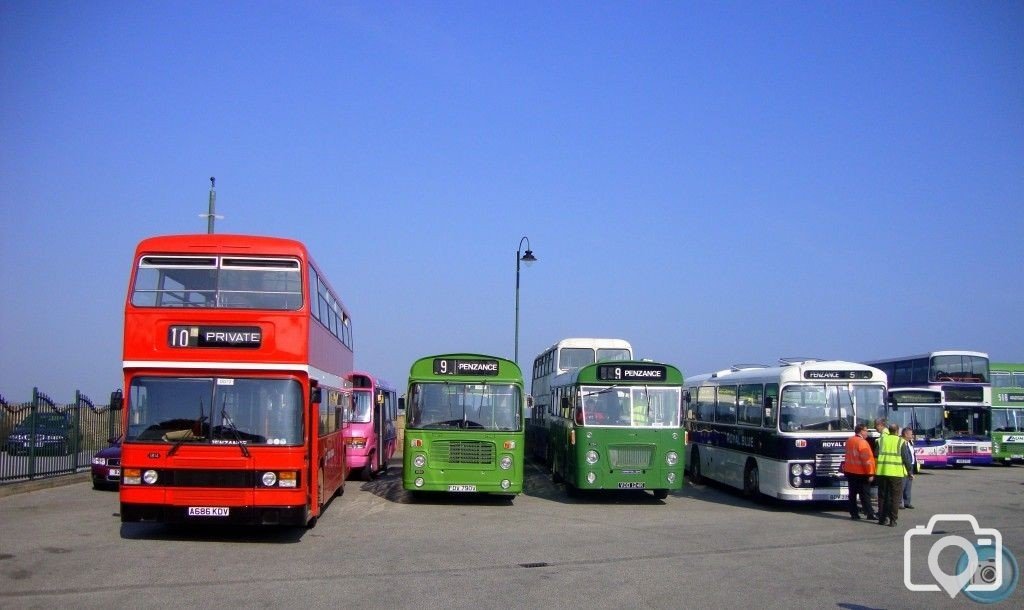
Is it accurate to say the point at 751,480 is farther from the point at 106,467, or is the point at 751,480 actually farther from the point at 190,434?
the point at 106,467

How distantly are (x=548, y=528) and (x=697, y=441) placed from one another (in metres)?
9.90

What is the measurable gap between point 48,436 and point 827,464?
677 inches

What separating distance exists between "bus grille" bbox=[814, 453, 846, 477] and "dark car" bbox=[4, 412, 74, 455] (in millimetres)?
16623

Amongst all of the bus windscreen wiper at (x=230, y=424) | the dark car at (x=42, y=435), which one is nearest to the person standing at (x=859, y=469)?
the bus windscreen wiper at (x=230, y=424)

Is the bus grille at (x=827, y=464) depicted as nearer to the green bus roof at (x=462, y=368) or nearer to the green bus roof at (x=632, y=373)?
the green bus roof at (x=632, y=373)

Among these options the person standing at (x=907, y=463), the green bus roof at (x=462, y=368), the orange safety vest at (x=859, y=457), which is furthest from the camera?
the green bus roof at (x=462, y=368)

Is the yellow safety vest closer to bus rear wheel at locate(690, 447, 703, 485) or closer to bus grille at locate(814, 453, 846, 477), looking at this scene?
bus grille at locate(814, 453, 846, 477)

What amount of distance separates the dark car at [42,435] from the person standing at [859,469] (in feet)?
55.8

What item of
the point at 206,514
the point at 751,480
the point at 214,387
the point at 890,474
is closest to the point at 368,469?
the point at 751,480

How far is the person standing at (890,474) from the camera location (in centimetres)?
1606

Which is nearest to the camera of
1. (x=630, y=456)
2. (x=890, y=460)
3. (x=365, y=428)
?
(x=890, y=460)

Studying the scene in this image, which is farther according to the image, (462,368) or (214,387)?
(462,368)

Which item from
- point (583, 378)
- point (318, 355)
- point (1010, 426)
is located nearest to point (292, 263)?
point (318, 355)

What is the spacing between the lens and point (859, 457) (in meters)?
16.6
